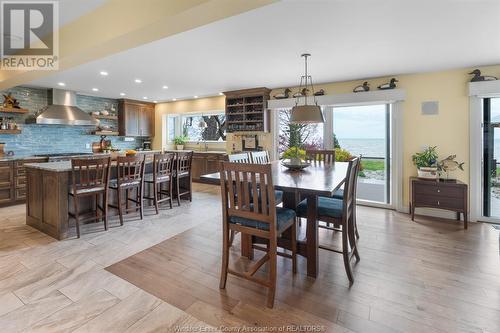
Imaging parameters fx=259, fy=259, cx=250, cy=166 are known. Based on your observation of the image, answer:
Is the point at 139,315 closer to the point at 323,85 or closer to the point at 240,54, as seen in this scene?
the point at 240,54

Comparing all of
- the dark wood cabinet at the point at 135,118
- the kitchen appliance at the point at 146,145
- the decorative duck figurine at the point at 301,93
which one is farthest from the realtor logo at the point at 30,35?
the kitchen appliance at the point at 146,145

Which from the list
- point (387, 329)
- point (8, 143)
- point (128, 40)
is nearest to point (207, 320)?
point (387, 329)

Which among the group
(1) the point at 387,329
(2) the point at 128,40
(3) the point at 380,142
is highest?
(2) the point at 128,40

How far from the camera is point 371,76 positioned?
15.1 ft

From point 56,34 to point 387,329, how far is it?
4122 mm

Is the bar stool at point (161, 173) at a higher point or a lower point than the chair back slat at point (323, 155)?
lower

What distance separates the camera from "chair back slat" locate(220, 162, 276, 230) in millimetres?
1897

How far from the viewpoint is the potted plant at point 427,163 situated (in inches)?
161

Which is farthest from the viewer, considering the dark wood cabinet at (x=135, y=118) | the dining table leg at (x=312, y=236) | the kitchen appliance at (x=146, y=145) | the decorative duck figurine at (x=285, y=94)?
the kitchen appliance at (x=146, y=145)

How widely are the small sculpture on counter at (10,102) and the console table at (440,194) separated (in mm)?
7662

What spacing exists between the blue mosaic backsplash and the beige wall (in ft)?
22.3

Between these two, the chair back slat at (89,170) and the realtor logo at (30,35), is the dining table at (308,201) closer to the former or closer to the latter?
the chair back slat at (89,170)

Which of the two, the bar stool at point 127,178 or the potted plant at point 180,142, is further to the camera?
the potted plant at point 180,142

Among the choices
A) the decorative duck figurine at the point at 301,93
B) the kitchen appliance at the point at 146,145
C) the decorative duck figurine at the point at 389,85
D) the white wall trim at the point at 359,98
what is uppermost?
the decorative duck figurine at the point at 301,93
